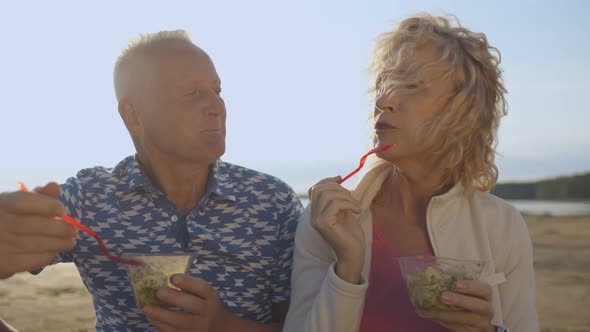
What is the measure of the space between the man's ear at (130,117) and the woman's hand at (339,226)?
1190mm

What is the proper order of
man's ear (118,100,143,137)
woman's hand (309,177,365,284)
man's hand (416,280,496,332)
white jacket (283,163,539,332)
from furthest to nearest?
1. man's ear (118,100,143,137)
2. white jacket (283,163,539,332)
3. woman's hand (309,177,365,284)
4. man's hand (416,280,496,332)

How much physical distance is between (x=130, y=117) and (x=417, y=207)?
1627mm

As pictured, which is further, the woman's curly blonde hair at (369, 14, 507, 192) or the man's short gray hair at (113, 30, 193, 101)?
the man's short gray hair at (113, 30, 193, 101)

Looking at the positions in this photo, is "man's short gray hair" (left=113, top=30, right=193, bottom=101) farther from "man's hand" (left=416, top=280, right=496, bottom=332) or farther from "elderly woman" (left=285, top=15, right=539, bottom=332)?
"man's hand" (left=416, top=280, right=496, bottom=332)

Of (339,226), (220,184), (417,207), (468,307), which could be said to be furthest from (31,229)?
(417,207)

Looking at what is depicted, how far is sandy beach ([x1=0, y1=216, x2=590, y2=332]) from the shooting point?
6.40 metres

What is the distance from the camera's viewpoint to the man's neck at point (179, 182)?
11.2 ft

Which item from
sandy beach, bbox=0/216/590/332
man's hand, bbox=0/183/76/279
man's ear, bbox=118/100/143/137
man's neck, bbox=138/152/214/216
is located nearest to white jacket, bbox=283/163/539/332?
man's neck, bbox=138/152/214/216

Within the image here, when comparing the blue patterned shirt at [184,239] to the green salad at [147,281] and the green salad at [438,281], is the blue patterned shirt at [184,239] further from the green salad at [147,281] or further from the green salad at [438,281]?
the green salad at [438,281]

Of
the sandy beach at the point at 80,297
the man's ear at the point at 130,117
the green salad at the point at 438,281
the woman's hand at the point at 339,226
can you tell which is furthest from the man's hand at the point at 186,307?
the sandy beach at the point at 80,297

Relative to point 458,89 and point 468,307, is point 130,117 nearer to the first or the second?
point 458,89

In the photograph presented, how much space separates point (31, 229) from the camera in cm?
218

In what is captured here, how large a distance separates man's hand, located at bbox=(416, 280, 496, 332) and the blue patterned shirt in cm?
111

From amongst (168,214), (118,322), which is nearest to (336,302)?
(168,214)
